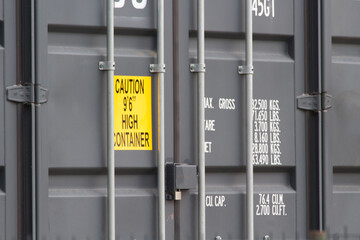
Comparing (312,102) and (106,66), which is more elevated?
(106,66)

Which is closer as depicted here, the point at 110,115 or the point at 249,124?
the point at 110,115

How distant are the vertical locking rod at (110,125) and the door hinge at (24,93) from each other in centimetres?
35

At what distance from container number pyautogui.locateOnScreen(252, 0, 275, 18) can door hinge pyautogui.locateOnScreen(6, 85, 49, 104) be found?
51.1 inches

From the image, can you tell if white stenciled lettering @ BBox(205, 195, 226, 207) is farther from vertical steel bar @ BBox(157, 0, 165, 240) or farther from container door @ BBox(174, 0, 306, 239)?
vertical steel bar @ BBox(157, 0, 165, 240)

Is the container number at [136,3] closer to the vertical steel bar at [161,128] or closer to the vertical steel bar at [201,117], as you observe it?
the vertical steel bar at [161,128]

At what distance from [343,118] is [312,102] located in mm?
241

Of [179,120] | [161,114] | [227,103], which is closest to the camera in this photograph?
[161,114]

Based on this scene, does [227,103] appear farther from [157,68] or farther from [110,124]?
[110,124]

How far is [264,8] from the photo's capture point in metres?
4.52

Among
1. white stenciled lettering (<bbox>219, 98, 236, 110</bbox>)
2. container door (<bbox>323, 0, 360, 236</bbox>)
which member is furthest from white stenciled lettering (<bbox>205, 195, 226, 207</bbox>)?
container door (<bbox>323, 0, 360, 236</bbox>)

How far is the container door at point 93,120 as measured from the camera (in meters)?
4.03

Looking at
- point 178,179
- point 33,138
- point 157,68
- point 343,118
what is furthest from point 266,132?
point 33,138

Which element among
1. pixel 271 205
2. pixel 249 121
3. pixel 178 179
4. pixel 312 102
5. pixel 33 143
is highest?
pixel 312 102

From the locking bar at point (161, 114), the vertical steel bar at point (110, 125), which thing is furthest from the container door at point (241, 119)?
the vertical steel bar at point (110, 125)
